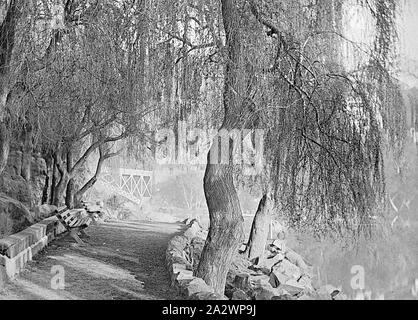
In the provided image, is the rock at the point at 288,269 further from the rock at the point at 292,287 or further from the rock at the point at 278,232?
the rock at the point at 278,232

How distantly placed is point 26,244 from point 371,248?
282cm

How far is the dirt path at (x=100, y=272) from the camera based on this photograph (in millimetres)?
3732

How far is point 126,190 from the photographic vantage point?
12242 mm

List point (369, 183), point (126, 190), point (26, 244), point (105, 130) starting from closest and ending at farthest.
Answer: point (369, 183) < point (26, 244) < point (105, 130) < point (126, 190)

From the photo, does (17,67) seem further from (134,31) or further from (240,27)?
(240,27)

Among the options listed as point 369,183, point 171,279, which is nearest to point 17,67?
point 171,279

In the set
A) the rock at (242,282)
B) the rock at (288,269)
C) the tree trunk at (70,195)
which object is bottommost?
the rock at (288,269)

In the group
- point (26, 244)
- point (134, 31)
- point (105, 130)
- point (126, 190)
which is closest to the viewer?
point (134, 31)

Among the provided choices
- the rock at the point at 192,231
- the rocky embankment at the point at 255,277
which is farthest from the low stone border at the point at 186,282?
the rock at the point at 192,231

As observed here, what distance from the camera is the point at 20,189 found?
7.92 metres

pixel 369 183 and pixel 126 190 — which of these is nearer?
pixel 369 183

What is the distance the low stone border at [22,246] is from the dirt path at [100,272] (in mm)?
71

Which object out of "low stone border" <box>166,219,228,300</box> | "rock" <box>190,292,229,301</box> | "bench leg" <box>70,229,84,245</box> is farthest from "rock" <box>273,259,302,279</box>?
"rock" <box>190,292,229,301</box>

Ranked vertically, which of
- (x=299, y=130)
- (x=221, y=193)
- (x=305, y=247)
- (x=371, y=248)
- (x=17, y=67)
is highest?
(x=17, y=67)
